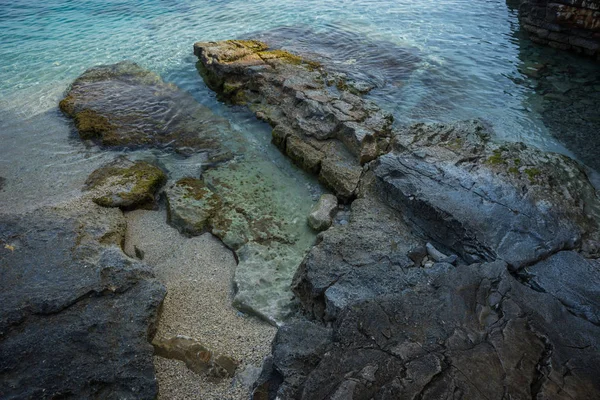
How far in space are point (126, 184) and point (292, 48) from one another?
9668 mm

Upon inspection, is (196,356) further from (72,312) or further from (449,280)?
(449,280)

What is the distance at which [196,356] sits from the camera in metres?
5.26

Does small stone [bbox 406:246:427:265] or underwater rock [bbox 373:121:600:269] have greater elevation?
underwater rock [bbox 373:121:600:269]

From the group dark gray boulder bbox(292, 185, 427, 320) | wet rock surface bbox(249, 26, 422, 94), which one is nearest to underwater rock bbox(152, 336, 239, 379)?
dark gray boulder bbox(292, 185, 427, 320)

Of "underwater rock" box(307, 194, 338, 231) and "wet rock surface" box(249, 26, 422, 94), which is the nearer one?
"underwater rock" box(307, 194, 338, 231)

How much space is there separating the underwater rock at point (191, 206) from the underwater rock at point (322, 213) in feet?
6.49

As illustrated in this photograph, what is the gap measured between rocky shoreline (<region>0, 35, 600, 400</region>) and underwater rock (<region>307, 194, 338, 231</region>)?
0.03 metres

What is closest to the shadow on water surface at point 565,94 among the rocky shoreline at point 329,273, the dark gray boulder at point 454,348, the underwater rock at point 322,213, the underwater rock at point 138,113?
the rocky shoreline at point 329,273

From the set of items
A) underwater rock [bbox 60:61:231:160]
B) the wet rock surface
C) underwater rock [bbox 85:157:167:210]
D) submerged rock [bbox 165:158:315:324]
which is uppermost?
the wet rock surface

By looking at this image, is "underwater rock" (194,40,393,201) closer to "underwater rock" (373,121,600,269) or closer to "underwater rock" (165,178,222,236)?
"underwater rock" (373,121,600,269)

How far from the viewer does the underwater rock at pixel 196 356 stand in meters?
5.09

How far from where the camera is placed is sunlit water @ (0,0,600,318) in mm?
9633

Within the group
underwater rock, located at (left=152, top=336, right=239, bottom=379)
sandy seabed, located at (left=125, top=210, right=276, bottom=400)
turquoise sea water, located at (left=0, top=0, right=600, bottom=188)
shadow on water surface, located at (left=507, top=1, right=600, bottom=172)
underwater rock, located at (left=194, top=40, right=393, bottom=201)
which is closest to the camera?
sandy seabed, located at (left=125, top=210, right=276, bottom=400)

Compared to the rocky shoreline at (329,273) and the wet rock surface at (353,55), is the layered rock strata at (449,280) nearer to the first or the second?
the rocky shoreline at (329,273)
